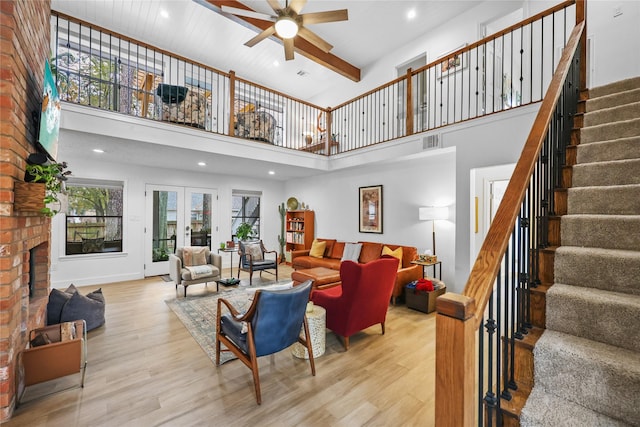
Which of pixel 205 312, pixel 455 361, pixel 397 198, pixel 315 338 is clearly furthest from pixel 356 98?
pixel 455 361

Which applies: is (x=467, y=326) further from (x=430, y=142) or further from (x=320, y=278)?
(x=430, y=142)

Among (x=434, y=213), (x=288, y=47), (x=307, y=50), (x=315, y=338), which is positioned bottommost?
(x=315, y=338)

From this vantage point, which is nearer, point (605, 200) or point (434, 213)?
point (605, 200)

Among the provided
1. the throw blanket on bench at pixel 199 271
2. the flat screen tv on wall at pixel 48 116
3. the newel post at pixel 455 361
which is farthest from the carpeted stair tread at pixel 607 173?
the throw blanket on bench at pixel 199 271

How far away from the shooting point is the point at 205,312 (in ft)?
13.4

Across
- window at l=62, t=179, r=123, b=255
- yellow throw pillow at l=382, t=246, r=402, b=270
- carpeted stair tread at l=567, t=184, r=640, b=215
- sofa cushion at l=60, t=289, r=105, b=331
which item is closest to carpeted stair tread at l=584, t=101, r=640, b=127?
carpeted stair tread at l=567, t=184, r=640, b=215

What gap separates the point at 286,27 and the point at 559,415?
13.1 feet

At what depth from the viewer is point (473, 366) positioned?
0.90 m

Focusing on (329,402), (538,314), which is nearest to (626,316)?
(538,314)

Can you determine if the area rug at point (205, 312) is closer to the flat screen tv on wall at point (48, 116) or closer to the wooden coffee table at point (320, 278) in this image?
the wooden coffee table at point (320, 278)

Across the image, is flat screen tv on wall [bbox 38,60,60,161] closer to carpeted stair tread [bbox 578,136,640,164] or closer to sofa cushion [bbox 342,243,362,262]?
carpeted stair tread [bbox 578,136,640,164]

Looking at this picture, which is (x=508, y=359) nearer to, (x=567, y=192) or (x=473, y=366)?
(x=473, y=366)

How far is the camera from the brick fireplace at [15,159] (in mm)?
1851

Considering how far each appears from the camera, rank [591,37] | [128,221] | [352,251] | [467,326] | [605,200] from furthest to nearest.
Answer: [128,221] → [352,251] → [591,37] → [605,200] → [467,326]
